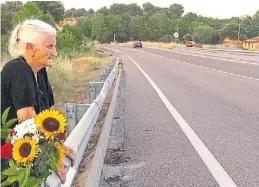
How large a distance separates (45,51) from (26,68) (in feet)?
0.71

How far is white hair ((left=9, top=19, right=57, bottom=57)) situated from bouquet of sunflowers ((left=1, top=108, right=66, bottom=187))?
72 centimetres

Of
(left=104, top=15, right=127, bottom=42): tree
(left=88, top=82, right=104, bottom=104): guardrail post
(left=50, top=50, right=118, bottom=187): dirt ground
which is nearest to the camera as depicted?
(left=50, top=50, right=118, bottom=187): dirt ground

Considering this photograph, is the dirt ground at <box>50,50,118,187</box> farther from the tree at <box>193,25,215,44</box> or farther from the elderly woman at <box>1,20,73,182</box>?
the tree at <box>193,25,215,44</box>

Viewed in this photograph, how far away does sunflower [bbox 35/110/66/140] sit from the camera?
2.25 meters

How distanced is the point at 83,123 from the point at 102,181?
87 cm

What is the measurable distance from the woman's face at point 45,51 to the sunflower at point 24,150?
922 millimetres

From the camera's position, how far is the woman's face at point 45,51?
2.93 metres

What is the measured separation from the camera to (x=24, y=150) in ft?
7.02

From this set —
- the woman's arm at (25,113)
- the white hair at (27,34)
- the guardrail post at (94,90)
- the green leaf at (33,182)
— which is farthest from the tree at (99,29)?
the green leaf at (33,182)

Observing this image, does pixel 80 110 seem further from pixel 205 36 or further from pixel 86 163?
pixel 205 36

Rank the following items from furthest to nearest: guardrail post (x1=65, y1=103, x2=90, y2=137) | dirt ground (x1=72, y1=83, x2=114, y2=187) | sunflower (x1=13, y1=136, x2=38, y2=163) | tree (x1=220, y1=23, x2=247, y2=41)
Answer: tree (x1=220, y1=23, x2=247, y2=41)
guardrail post (x1=65, y1=103, x2=90, y2=137)
dirt ground (x1=72, y1=83, x2=114, y2=187)
sunflower (x1=13, y1=136, x2=38, y2=163)

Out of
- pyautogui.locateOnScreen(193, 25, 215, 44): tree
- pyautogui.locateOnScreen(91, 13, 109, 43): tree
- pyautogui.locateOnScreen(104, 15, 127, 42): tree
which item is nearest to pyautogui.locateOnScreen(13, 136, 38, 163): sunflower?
pyautogui.locateOnScreen(193, 25, 215, 44): tree

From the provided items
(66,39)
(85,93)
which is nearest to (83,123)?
(85,93)

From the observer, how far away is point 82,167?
529 cm
